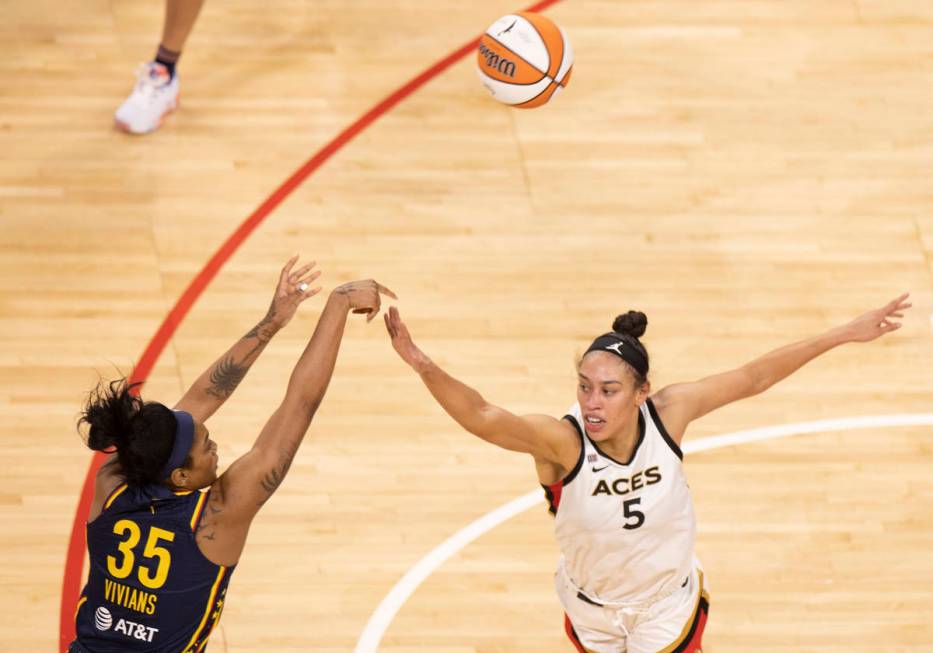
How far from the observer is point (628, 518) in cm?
494

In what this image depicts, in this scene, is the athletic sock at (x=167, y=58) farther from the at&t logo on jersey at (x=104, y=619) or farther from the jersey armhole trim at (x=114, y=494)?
the at&t logo on jersey at (x=104, y=619)

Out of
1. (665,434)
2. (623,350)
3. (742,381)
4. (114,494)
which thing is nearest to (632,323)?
(623,350)

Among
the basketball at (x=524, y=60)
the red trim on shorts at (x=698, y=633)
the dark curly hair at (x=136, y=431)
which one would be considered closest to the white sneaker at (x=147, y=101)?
the basketball at (x=524, y=60)

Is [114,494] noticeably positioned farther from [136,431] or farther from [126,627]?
[126,627]

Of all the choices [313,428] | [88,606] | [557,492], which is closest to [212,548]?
[88,606]

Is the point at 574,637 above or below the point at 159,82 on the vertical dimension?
above

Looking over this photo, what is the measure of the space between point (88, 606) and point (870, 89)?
20.4ft

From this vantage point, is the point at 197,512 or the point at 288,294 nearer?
the point at 197,512

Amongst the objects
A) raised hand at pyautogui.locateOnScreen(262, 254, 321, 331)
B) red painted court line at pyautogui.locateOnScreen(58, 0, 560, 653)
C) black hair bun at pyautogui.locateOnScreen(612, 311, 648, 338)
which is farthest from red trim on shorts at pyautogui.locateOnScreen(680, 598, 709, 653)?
red painted court line at pyautogui.locateOnScreen(58, 0, 560, 653)

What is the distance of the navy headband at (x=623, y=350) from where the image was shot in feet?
16.0

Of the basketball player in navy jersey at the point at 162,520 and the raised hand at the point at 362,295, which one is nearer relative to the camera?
the basketball player in navy jersey at the point at 162,520

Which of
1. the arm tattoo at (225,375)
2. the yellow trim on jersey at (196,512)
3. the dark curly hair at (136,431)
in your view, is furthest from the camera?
the arm tattoo at (225,375)

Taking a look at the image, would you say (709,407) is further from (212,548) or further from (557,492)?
(212,548)

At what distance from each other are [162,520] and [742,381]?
2235 mm
